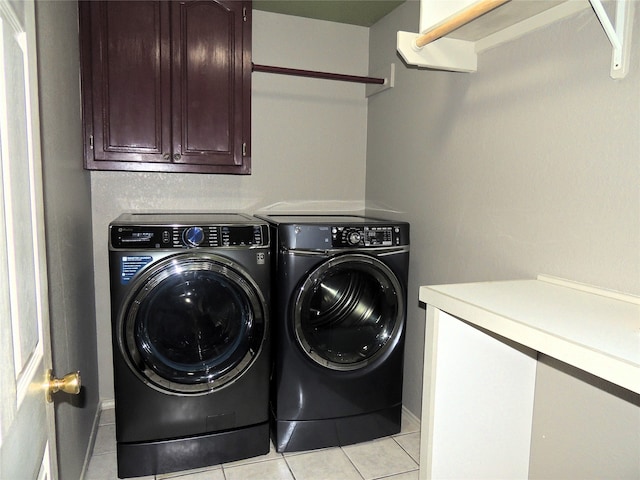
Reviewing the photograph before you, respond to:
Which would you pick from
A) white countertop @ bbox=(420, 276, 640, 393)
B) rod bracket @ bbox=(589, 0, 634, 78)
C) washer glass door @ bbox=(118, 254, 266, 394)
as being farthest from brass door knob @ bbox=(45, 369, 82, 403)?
rod bracket @ bbox=(589, 0, 634, 78)

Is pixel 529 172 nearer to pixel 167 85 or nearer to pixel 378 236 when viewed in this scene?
pixel 378 236

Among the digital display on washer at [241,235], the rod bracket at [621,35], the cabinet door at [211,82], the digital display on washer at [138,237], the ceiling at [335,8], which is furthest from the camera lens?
the ceiling at [335,8]

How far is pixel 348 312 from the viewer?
223 cm

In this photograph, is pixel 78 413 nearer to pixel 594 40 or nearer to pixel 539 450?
pixel 539 450

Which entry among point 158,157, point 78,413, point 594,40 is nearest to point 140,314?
point 78,413

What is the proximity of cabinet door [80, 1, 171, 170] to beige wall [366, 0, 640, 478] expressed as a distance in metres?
1.29

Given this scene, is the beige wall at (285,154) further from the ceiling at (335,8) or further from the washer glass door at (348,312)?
the washer glass door at (348,312)

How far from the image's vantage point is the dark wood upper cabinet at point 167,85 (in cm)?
219

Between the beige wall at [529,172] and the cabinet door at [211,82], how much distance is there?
35.0 inches

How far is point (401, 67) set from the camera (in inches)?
101

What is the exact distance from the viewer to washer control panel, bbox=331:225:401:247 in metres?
2.11

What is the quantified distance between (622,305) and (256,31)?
2366mm

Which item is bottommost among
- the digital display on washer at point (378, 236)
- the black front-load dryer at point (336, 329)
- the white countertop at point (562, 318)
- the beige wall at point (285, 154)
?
the black front-load dryer at point (336, 329)

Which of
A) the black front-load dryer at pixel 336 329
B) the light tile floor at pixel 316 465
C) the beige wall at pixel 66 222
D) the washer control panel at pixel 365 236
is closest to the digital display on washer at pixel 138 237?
the beige wall at pixel 66 222
